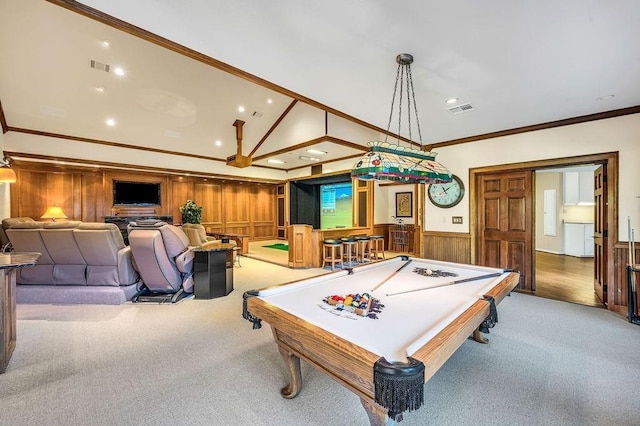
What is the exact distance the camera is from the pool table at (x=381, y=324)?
111 centimetres

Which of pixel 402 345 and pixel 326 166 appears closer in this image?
pixel 402 345

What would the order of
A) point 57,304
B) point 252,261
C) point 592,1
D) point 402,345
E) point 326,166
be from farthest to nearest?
point 326,166 → point 252,261 → point 57,304 → point 592,1 → point 402,345

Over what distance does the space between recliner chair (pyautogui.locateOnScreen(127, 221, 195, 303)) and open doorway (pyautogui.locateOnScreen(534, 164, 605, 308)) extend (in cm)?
687

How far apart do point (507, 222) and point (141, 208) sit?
9.20 m

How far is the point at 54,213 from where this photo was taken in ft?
20.8

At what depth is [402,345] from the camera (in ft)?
4.29

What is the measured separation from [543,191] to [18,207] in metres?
14.1

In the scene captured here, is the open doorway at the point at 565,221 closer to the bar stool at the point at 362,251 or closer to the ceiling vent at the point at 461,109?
the bar stool at the point at 362,251

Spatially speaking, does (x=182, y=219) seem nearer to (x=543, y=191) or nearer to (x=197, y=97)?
(x=197, y=97)

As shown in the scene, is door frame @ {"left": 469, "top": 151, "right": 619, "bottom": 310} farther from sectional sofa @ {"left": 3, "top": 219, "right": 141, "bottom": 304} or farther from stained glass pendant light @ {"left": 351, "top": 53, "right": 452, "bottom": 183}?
sectional sofa @ {"left": 3, "top": 219, "right": 141, "bottom": 304}

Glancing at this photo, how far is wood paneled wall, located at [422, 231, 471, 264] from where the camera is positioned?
4941 millimetres

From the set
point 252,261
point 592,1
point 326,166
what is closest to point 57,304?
point 252,261

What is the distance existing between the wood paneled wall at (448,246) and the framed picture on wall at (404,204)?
10.9 ft

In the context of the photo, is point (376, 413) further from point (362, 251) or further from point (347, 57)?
point (362, 251)
